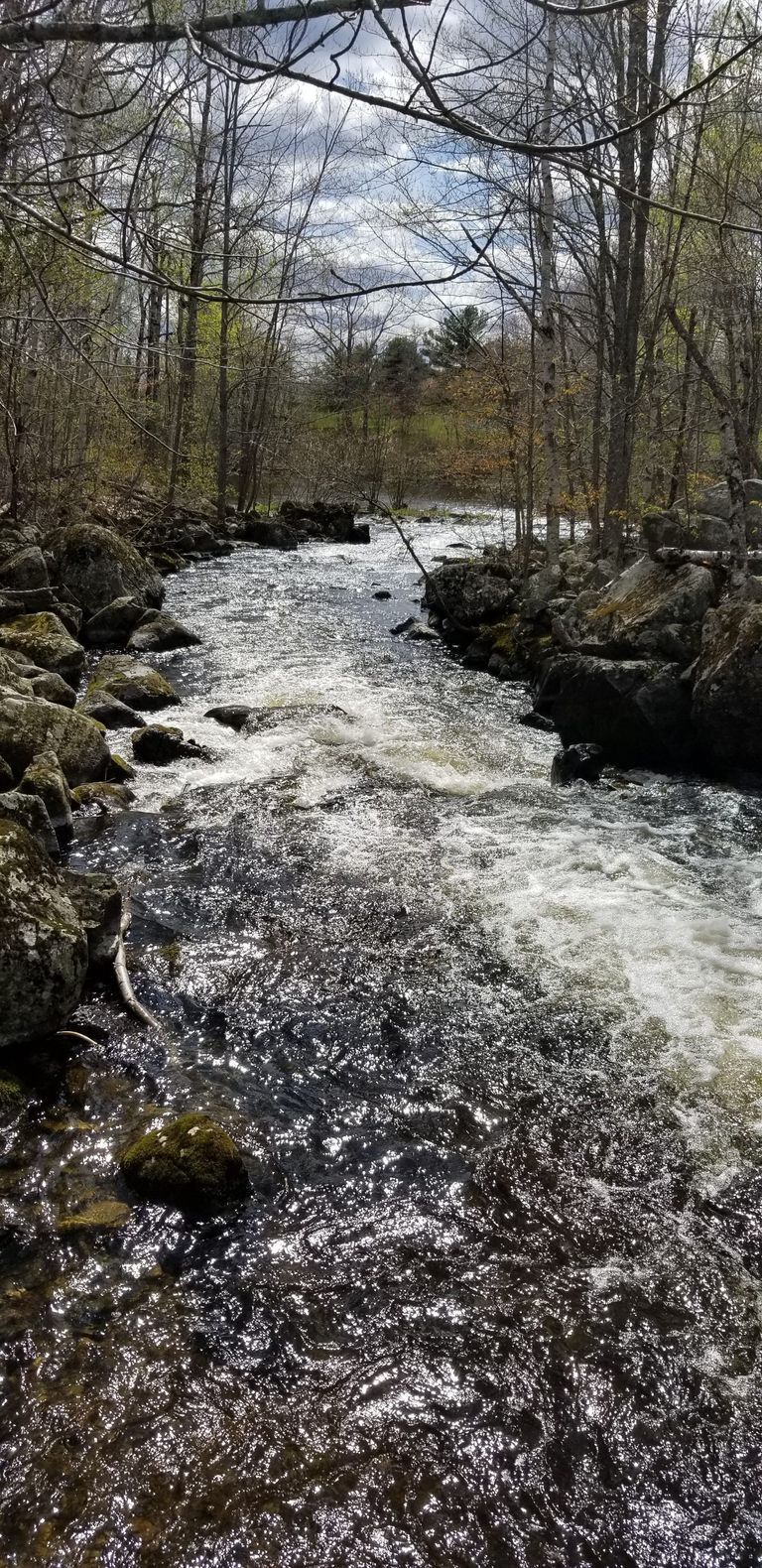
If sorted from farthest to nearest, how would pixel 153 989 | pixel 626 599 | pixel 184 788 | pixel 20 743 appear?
pixel 626 599, pixel 184 788, pixel 20 743, pixel 153 989

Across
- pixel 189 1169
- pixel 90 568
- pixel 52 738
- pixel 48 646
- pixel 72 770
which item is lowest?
pixel 189 1169

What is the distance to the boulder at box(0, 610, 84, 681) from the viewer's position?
10.3 m

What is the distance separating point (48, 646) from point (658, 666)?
6906 mm

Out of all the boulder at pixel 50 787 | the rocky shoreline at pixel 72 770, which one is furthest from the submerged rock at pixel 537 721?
the boulder at pixel 50 787

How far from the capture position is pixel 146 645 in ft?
41.8

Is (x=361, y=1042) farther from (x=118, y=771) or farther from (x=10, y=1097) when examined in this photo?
(x=118, y=771)

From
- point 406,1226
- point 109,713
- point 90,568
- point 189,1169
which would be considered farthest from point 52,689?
point 406,1226

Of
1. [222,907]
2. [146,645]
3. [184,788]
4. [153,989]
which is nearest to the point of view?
[153,989]

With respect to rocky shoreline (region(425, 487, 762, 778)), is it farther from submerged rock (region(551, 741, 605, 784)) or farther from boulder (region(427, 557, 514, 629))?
boulder (region(427, 557, 514, 629))

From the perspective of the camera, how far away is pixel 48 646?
10.4m

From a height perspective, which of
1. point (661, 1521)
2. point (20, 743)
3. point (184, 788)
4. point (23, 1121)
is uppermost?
point (20, 743)

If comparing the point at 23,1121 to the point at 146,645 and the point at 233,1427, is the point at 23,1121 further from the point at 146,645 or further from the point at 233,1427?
the point at 146,645

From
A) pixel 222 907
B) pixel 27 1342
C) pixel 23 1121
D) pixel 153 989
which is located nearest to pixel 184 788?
pixel 222 907

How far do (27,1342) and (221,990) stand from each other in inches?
84.2
